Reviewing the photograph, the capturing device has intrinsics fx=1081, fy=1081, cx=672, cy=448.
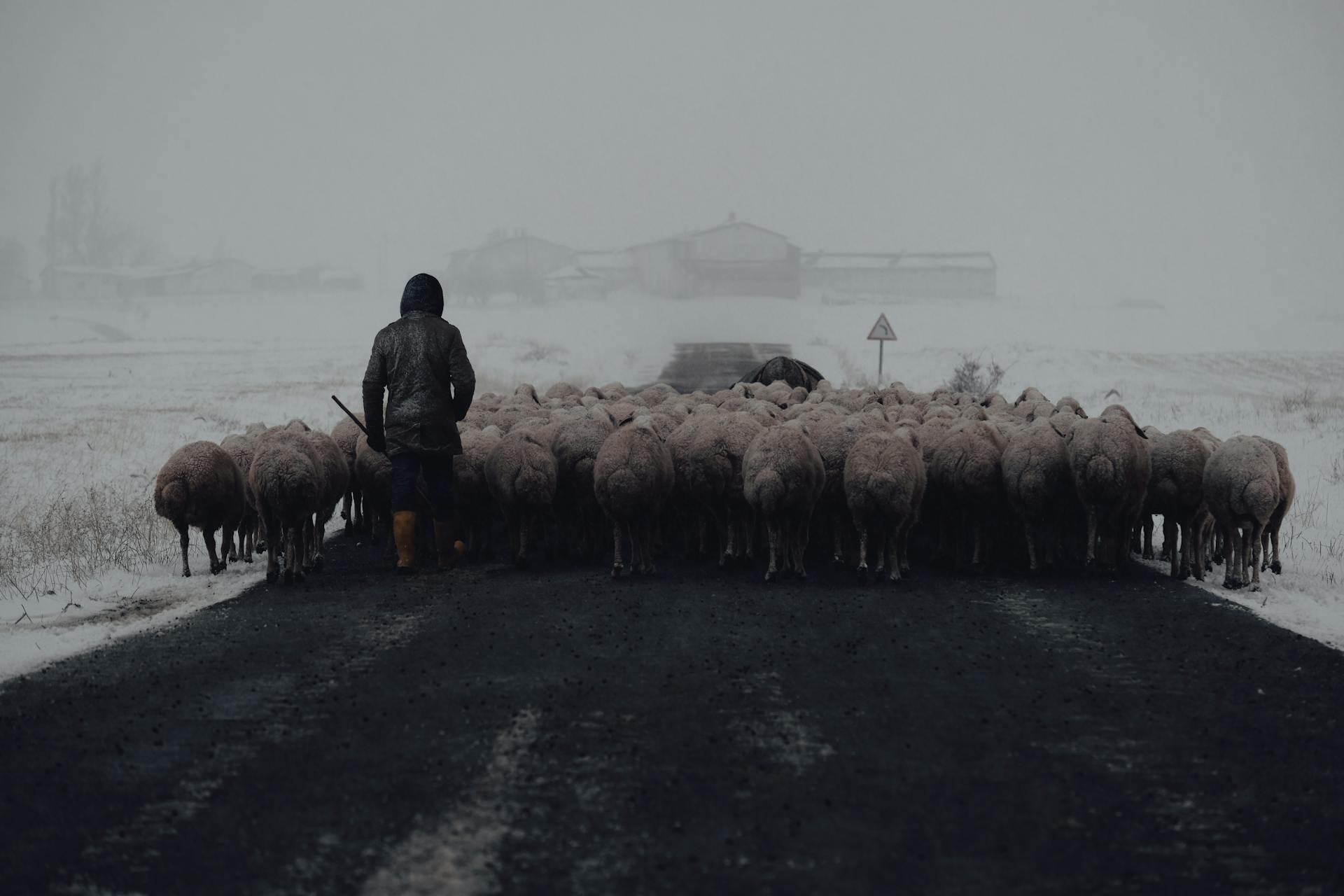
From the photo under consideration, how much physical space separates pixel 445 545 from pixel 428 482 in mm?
626

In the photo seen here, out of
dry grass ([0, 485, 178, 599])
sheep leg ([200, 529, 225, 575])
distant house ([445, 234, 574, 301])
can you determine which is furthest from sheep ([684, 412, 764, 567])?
distant house ([445, 234, 574, 301])

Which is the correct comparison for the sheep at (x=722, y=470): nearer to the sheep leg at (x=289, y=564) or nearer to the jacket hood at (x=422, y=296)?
the jacket hood at (x=422, y=296)

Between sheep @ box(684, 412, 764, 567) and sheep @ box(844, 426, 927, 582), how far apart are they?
1022mm

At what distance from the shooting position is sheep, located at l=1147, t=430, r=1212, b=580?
9742 mm

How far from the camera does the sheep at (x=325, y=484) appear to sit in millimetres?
10039

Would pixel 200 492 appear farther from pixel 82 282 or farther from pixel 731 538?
pixel 82 282

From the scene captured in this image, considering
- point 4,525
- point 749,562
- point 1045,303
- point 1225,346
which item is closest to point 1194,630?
point 749,562

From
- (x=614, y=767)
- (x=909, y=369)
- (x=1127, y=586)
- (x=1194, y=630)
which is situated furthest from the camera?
(x=909, y=369)

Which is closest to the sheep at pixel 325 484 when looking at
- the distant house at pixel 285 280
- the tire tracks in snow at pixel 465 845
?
the tire tracks in snow at pixel 465 845

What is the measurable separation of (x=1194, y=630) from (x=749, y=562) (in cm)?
404

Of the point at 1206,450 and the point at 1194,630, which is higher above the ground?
the point at 1206,450

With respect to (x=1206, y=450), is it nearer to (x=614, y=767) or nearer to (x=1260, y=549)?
(x=1260, y=549)

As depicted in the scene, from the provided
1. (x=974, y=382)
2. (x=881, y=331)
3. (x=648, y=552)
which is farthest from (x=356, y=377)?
(x=648, y=552)

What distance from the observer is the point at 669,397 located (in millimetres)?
15531
